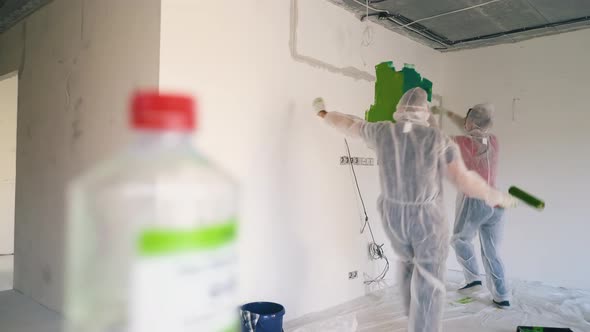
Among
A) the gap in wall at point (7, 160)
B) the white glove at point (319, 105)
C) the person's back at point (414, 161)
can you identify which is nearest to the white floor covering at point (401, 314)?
the person's back at point (414, 161)

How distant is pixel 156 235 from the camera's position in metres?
0.46

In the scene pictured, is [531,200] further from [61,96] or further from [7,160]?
[7,160]

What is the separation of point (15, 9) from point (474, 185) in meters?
3.27

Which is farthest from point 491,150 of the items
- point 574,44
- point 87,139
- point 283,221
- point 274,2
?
point 87,139

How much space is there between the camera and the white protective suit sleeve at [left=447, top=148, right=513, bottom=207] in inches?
78.7

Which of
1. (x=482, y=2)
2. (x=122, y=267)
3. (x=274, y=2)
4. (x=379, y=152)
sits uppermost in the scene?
(x=482, y=2)

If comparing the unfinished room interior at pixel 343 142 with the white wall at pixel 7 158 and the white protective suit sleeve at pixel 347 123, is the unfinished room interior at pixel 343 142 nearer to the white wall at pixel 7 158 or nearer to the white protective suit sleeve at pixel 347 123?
the white protective suit sleeve at pixel 347 123

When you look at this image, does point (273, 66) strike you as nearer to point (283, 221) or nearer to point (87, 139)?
point (283, 221)

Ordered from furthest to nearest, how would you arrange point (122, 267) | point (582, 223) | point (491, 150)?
point (582, 223), point (491, 150), point (122, 267)

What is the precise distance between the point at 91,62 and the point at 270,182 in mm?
1219

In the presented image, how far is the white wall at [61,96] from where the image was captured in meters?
1.95

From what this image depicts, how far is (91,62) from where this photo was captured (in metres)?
2.26

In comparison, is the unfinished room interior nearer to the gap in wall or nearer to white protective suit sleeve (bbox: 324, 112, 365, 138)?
white protective suit sleeve (bbox: 324, 112, 365, 138)

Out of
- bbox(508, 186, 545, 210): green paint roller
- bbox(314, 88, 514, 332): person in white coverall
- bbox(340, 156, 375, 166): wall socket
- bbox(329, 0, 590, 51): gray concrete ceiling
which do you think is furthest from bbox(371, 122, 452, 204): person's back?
bbox(329, 0, 590, 51): gray concrete ceiling
